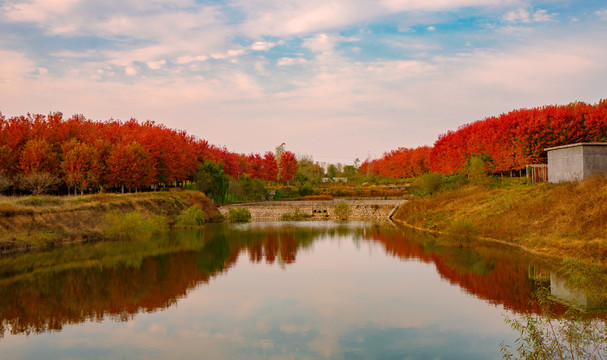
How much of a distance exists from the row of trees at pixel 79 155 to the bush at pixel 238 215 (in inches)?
473

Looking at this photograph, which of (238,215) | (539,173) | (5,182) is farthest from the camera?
(238,215)

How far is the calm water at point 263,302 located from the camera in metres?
14.9

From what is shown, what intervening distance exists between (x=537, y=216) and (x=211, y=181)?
53.9 meters

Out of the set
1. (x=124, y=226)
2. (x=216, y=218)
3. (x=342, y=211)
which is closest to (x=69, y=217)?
(x=124, y=226)

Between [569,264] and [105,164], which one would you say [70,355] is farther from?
[105,164]

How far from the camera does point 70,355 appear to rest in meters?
14.2

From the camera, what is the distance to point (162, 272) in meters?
27.3

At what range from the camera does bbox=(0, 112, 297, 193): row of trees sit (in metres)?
51.3

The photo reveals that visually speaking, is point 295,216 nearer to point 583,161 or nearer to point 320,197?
point 320,197

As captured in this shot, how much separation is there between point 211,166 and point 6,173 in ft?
107

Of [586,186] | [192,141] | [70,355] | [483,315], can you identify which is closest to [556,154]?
[586,186]

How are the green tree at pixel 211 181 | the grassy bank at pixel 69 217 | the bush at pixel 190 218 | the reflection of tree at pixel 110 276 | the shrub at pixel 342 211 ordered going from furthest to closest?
the green tree at pixel 211 181 → the shrub at pixel 342 211 → the bush at pixel 190 218 → the grassy bank at pixel 69 217 → the reflection of tree at pixel 110 276

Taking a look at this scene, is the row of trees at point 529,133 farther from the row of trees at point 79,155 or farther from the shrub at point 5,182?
the shrub at point 5,182

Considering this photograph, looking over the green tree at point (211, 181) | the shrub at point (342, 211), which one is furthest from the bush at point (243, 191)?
the shrub at point (342, 211)
